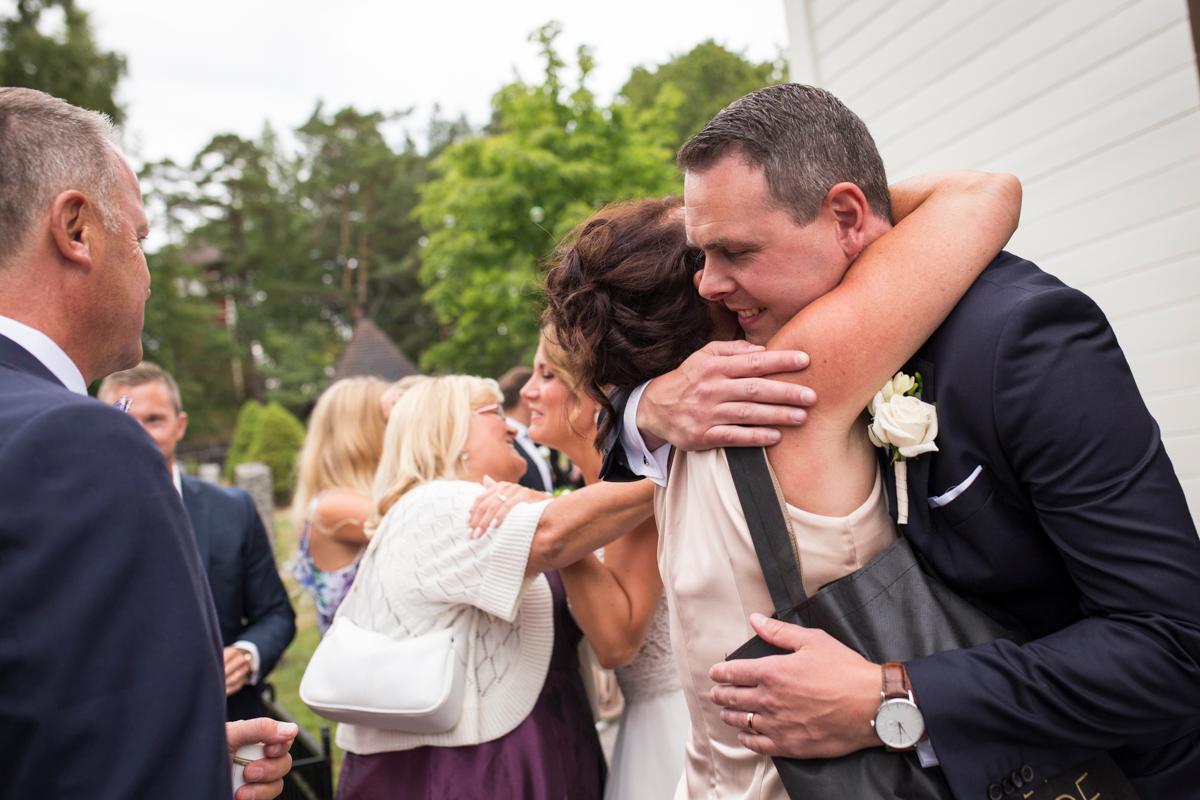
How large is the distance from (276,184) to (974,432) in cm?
5456

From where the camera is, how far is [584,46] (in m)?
20.5

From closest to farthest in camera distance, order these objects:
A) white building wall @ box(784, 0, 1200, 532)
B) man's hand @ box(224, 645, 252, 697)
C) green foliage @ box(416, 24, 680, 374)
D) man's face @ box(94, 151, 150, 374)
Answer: man's face @ box(94, 151, 150, 374) → white building wall @ box(784, 0, 1200, 532) → man's hand @ box(224, 645, 252, 697) → green foliage @ box(416, 24, 680, 374)

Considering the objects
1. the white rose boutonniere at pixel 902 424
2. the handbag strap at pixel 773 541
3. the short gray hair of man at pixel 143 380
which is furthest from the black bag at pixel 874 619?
the short gray hair of man at pixel 143 380

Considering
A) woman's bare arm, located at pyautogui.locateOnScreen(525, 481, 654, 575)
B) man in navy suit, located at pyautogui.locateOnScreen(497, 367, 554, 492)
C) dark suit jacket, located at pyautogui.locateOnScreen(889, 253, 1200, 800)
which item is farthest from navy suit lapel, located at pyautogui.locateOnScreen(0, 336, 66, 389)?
man in navy suit, located at pyautogui.locateOnScreen(497, 367, 554, 492)

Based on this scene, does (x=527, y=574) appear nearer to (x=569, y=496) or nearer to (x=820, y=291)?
(x=569, y=496)

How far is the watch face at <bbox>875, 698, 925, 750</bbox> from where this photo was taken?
1488 mm

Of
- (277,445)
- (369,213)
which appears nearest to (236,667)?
(277,445)

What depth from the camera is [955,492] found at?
5.03ft

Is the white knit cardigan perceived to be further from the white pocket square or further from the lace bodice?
the white pocket square

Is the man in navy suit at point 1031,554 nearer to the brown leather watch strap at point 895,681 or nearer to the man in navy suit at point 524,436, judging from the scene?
the brown leather watch strap at point 895,681

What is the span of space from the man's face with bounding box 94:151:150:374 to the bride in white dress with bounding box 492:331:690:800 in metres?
1.29

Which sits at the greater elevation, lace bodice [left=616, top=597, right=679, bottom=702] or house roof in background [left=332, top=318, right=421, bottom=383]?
lace bodice [left=616, top=597, right=679, bottom=702]

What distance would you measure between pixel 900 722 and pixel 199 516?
3700 millimetres

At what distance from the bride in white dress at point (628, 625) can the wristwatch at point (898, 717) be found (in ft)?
4.74
